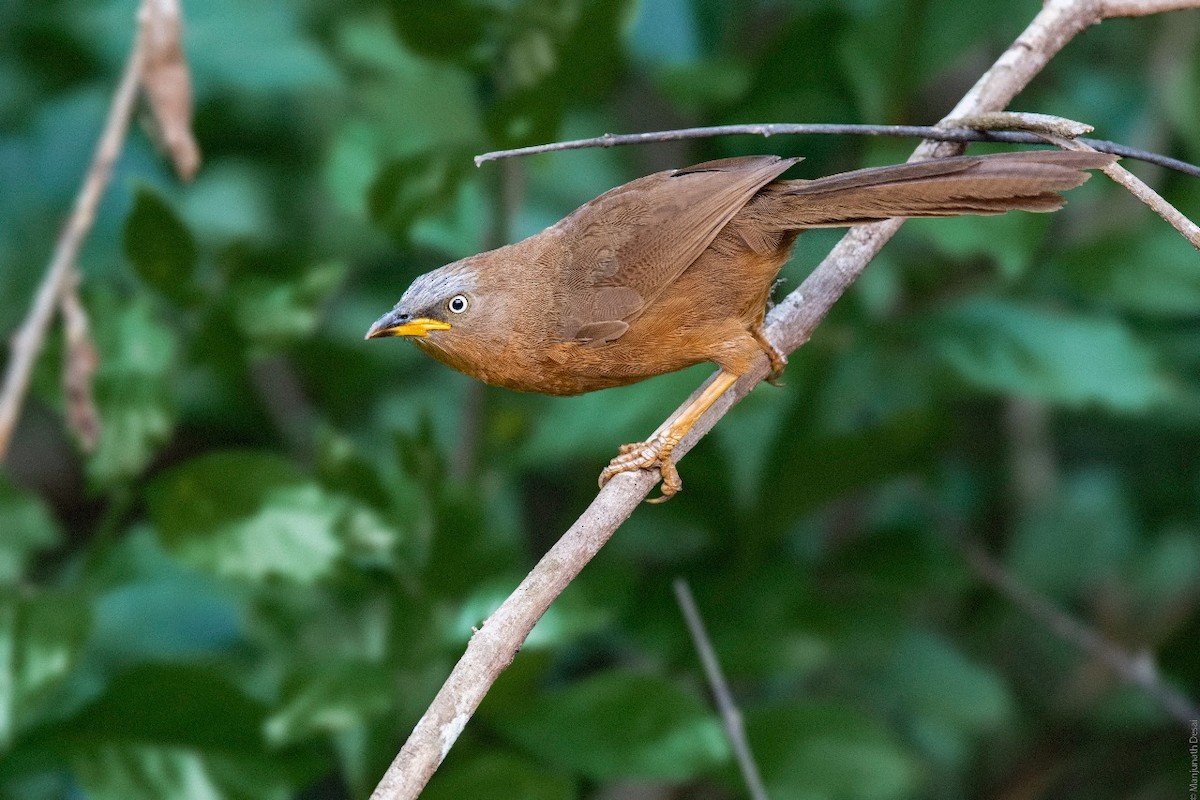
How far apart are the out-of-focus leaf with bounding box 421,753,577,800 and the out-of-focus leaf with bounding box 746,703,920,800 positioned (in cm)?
79

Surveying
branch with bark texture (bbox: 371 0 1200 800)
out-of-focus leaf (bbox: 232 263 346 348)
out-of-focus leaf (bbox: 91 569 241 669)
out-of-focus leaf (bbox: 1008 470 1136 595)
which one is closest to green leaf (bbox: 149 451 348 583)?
out-of-focus leaf (bbox: 232 263 346 348)

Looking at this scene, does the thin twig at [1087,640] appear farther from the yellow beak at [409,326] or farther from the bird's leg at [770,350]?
the yellow beak at [409,326]

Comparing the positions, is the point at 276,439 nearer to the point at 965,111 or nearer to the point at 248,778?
the point at 248,778

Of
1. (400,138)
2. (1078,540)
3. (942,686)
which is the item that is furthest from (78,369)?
(1078,540)

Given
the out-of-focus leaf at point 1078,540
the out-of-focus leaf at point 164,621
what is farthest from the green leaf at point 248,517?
the out-of-focus leaf at point 1078,540

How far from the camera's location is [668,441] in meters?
3.09

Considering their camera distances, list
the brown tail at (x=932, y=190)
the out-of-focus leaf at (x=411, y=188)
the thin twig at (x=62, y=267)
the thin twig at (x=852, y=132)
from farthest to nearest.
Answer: the out-of-focus leaf at (x=411, y=188) → the thin twig at (x=62, y=267) → the brown tail at (x=932, y=190) → the thin twig at (x=852, y=132)

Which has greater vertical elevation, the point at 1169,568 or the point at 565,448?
the point at 565,448

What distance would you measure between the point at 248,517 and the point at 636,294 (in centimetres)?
118

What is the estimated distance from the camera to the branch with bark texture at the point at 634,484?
217 cm

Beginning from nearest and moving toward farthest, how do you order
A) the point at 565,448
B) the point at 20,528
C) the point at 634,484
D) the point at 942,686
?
the point at 634,484
the point at 20,528
the point at 565,448
the point at 942,686

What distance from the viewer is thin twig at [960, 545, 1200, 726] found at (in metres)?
3.53

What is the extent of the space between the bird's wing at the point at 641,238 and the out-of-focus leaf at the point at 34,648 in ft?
4.68

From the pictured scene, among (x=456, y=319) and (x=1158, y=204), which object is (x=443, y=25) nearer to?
(x=456, y=319)
